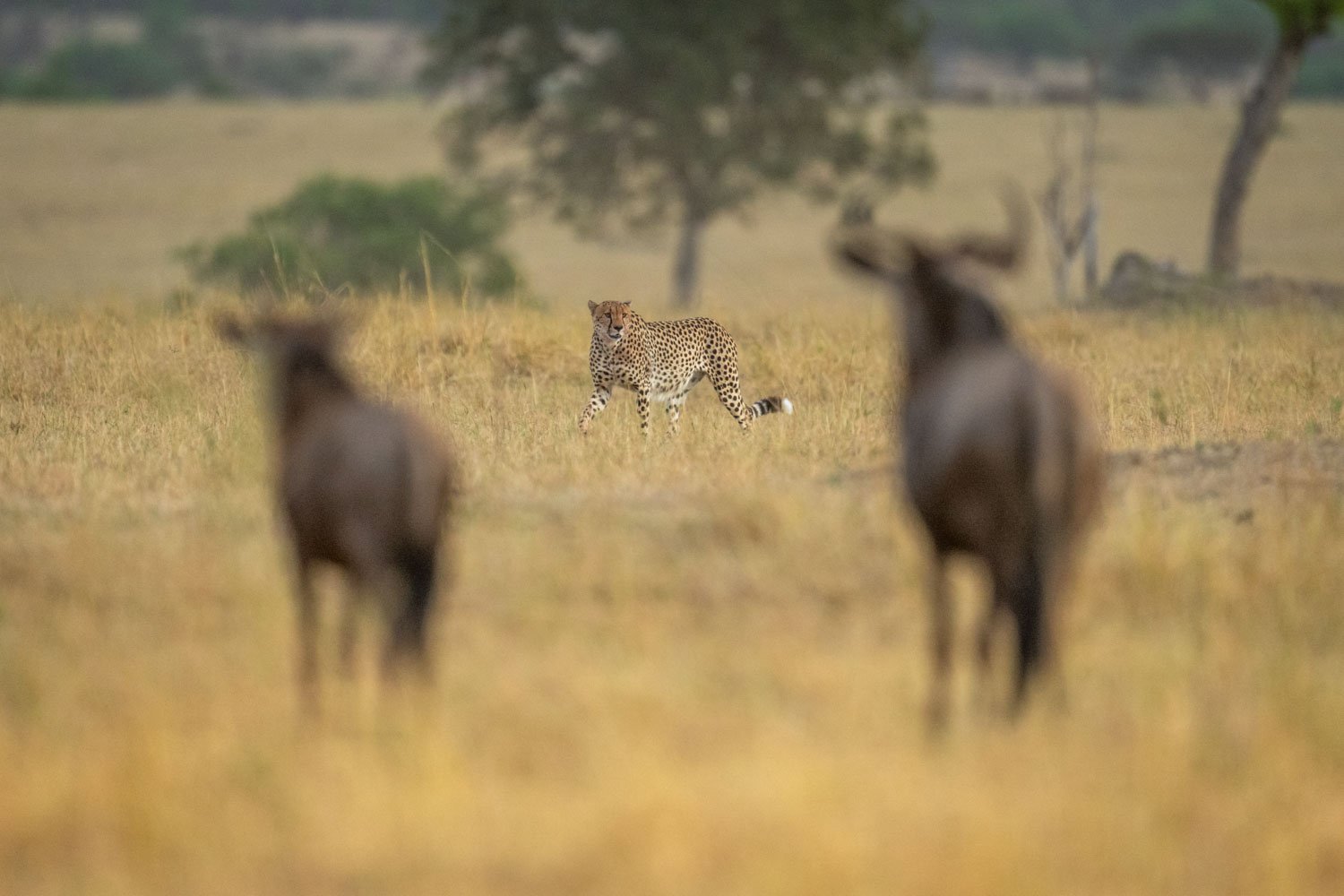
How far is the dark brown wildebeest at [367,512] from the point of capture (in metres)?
5.77

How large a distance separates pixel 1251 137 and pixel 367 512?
2159 cm

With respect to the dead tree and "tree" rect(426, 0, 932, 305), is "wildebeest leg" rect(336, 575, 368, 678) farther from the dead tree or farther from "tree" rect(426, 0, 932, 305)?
"tree" rect(426, 0, 932, 305)

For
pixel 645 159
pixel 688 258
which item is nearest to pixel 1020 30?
pixel 688 258

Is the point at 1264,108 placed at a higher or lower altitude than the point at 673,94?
lower

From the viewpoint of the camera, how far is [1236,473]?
9156 mm

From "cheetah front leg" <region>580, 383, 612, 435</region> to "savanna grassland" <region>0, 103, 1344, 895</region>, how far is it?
0.13 m

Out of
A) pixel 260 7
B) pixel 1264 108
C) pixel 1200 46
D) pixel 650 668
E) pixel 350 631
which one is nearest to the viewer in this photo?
pixel 350 631

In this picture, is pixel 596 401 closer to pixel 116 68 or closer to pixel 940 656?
pixel 940 656

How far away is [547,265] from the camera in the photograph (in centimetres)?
4469

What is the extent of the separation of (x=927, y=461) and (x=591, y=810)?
61.7 inches

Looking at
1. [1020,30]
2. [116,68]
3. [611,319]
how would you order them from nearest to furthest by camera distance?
[611,319]
[116,68]
[1020,30]

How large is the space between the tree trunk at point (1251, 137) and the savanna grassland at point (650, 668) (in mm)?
11795

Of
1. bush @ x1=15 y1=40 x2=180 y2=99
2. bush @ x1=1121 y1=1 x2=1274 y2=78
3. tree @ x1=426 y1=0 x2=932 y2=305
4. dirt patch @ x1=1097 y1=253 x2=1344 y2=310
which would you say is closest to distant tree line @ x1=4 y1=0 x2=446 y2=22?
bush @ x1=15 y1=40 x2=180 y2=99

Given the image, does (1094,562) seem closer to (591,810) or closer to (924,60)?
(591,810)
